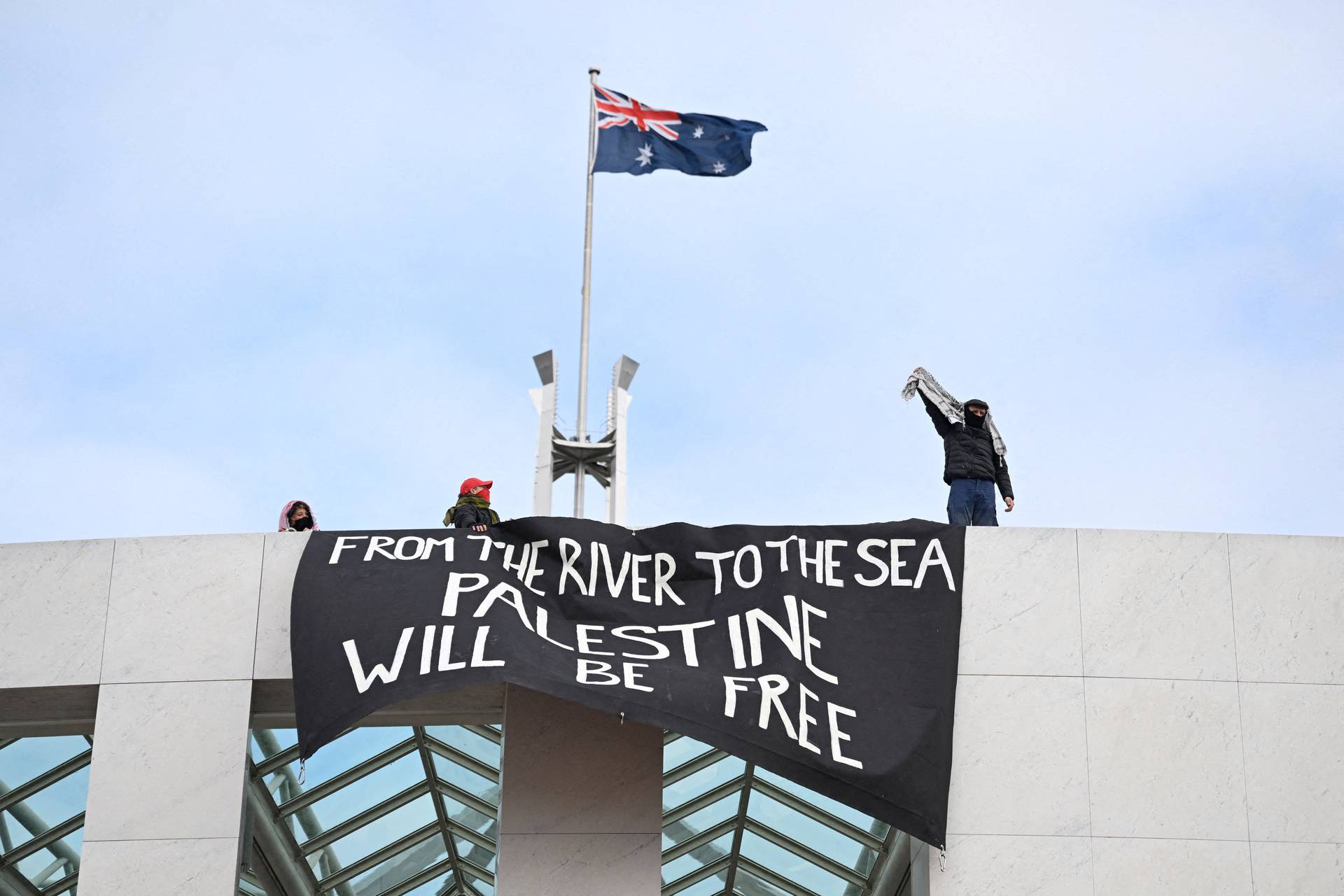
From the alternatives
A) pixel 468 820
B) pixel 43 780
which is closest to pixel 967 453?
pixel 468 820

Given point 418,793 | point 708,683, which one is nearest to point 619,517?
point 418,793

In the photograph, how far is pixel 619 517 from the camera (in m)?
21.7

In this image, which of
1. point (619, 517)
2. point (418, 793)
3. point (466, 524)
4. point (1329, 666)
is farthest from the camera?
point (619, 517)

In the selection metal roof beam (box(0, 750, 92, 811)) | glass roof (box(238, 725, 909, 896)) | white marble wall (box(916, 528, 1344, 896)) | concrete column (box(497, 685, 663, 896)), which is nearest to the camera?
white marble wall (box(916, 528, 1344, 896))

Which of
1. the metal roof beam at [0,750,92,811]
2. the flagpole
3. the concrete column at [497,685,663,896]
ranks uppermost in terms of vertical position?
the flagpole

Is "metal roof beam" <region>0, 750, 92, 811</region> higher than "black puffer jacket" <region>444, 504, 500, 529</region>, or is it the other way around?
"black puffer jacket" <region>444, 504, 500, 529</region>

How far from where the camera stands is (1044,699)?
13.2m

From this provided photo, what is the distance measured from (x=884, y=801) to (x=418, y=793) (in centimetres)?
715

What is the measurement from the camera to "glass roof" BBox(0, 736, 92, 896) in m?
16.3

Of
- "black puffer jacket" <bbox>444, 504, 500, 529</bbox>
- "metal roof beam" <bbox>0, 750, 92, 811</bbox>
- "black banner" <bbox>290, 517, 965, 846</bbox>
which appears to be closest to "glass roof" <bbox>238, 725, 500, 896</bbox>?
"metal roof beam" <bbox>0, 750, 92, 811</bbox>

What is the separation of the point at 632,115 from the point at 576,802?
1077 cm

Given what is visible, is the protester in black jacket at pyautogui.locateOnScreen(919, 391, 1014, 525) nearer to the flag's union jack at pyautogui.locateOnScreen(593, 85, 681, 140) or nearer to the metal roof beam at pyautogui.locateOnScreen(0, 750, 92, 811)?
the flag's union jack at pyautogui.locateOnScreen(593, 85, 681, 140)

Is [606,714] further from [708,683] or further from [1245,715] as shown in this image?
[1245,715]

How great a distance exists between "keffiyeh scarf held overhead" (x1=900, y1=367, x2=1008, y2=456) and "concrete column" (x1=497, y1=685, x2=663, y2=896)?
3680 mm
